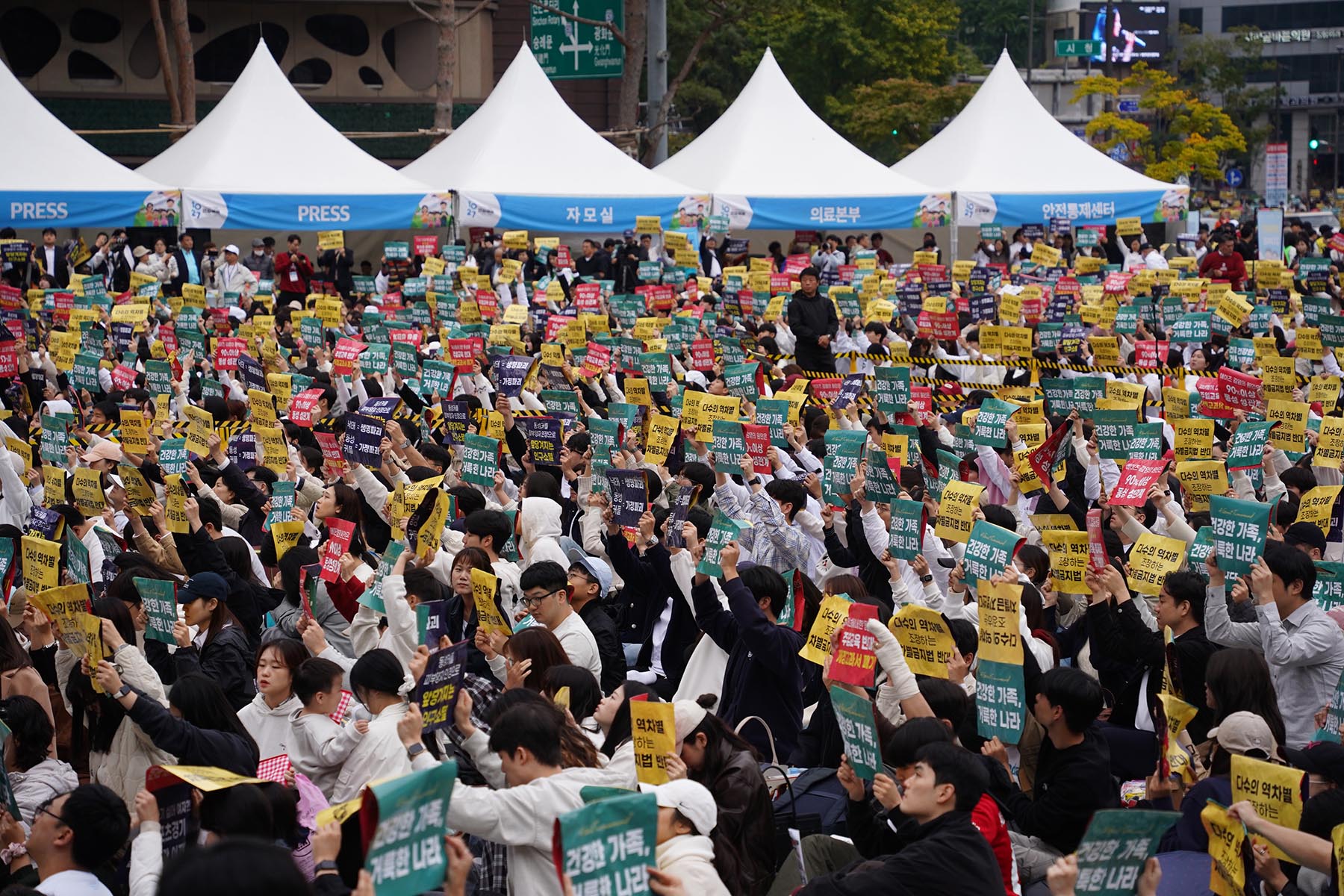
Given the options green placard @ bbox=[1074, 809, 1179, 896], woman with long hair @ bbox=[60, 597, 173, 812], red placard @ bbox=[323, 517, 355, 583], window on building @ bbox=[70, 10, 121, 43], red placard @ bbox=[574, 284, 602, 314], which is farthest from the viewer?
window on building @ bbox=[70, 10, 121, 43]

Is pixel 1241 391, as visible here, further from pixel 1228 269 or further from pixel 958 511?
pixel 1228 269

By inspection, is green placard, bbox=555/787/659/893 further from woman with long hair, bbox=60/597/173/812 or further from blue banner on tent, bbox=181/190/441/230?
blue banner on tent, bbox=181/190/441/230

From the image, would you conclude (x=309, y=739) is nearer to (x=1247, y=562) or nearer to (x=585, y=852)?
(x=585, y=852)

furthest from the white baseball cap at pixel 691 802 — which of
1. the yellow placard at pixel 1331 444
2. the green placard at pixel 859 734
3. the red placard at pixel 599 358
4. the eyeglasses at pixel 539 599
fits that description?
the red placard at pixel 599 358

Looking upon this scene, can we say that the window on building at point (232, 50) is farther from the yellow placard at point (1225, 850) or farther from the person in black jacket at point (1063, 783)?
the yellow placard at point (1225, 850)

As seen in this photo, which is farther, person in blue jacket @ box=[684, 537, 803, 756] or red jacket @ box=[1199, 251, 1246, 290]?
red jacket @ box=[1199, 251, 1246, 290]

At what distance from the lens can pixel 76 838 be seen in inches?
180

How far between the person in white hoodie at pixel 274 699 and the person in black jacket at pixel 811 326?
1003cm

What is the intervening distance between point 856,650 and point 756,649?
0.64m

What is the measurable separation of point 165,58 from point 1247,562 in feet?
97.0

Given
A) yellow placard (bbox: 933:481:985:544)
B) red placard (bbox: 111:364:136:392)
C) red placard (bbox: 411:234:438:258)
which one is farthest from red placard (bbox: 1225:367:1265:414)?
red placard (bbox: 411:234:438:258)

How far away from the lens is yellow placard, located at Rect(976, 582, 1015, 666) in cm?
576

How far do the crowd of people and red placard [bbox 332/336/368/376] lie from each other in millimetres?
44

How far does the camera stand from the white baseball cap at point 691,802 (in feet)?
14.7
